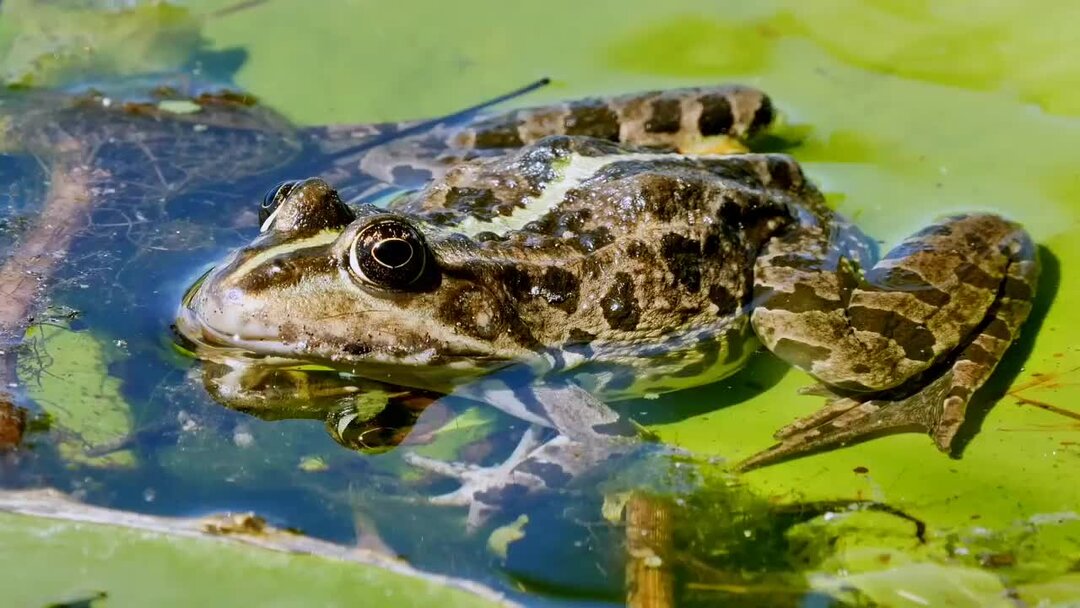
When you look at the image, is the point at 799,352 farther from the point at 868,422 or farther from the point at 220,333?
the point at 220,333

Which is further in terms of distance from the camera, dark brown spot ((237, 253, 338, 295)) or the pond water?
dark brown spot ((237, 253, 338, 295))

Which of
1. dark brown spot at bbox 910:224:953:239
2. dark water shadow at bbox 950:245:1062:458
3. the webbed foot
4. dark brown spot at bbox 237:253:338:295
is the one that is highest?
dark brown spot at bbox 237:253:338:295

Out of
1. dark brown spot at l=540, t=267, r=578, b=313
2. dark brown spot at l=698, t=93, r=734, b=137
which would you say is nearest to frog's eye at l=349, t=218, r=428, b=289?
dark brown spot at l=540, t=267, r=578, b=313

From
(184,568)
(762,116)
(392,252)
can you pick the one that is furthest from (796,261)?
(184,568)

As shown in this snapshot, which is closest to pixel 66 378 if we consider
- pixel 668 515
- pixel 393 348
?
pixel 393 348

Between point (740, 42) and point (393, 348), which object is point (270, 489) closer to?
point (393, 348)

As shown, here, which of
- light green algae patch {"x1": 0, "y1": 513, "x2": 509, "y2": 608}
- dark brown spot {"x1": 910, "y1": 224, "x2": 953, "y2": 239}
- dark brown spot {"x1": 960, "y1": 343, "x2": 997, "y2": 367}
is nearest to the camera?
light green algae patch {"x1": 0, "y1": 513, "x2": 509, "y2": 608}

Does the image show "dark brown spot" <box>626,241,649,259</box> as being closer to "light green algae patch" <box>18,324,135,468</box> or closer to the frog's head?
the frog's head
